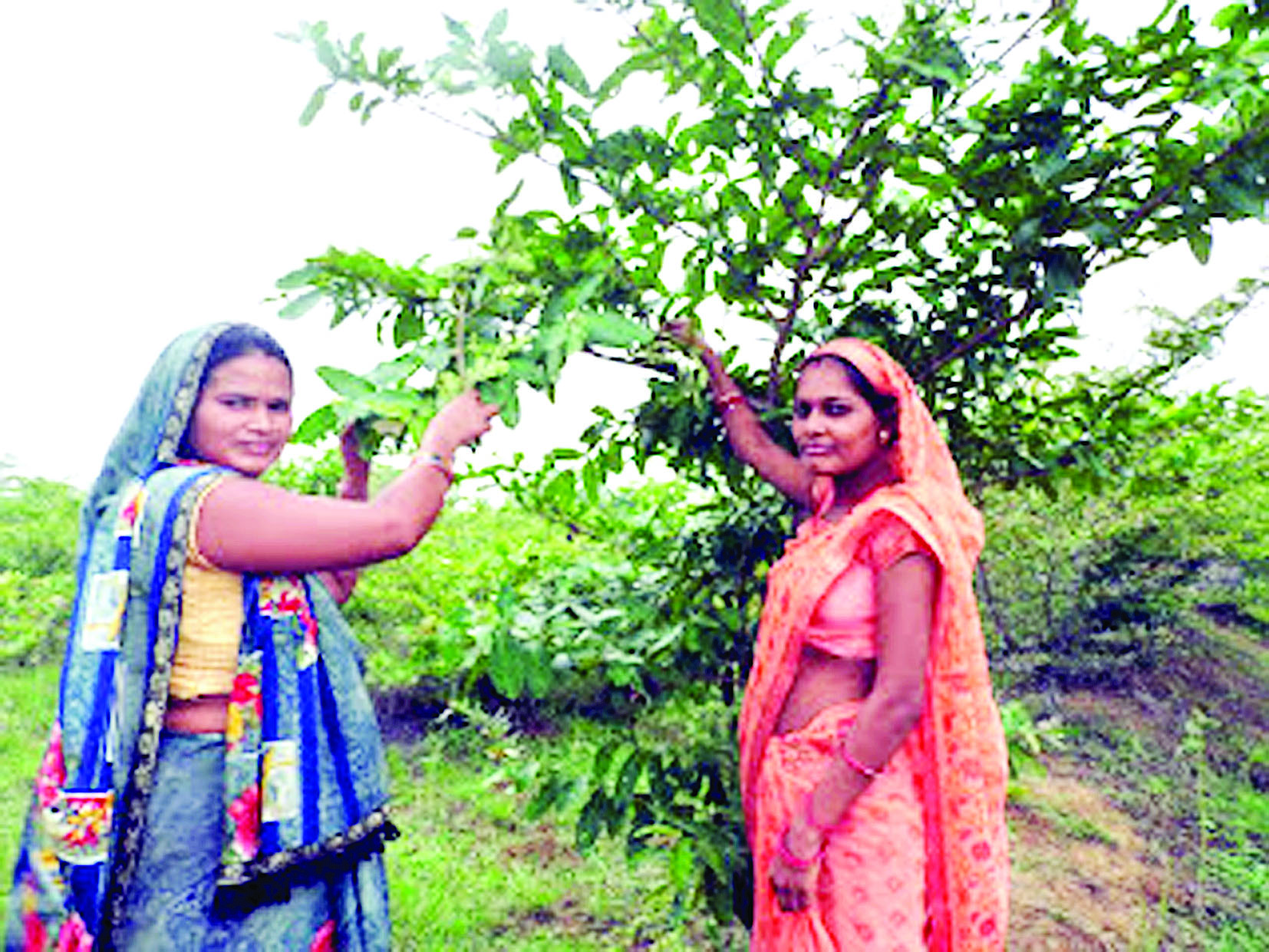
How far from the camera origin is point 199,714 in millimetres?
1625

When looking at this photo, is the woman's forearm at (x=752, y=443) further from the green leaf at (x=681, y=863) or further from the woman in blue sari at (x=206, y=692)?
→ the green leaf at (x=681, y=863)

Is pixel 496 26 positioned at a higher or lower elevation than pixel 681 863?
higher

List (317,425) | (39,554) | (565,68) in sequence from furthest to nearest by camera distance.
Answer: (39,554) → (565,68) → (317,425)

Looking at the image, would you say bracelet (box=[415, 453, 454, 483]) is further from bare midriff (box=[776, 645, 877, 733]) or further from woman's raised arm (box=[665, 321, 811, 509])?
bare midriff (box=[776, 645, 877, 733])

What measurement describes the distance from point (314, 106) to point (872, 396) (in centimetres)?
125

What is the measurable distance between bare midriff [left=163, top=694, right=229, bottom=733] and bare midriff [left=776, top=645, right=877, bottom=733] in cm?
109

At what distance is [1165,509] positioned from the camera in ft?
18.5

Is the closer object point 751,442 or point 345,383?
point 345,383

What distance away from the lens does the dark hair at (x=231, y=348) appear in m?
1.68

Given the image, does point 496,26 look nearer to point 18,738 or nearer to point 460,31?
point 460,31

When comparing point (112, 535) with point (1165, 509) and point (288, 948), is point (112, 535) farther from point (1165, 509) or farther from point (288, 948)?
point (1165, 509)

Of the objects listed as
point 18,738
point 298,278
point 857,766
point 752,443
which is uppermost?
point 298,278

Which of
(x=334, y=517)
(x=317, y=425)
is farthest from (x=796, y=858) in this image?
(x=317, y=425)

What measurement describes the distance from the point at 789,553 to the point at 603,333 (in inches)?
28.4
